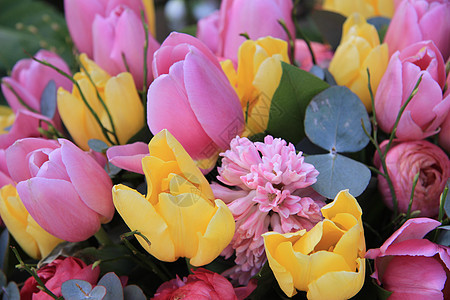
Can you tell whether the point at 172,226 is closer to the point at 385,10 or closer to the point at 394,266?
the point at 394,266

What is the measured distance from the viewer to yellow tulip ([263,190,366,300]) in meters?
0.24

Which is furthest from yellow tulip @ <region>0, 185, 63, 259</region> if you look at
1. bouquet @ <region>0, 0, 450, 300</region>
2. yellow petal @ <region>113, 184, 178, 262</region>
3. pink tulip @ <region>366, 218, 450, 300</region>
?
pink tulip @ <region>366, 218, 450, 300</region>

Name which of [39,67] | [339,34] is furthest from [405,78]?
[39,67]

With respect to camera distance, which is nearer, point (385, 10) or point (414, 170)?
point (414, 170)

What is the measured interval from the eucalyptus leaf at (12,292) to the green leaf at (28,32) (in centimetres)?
32

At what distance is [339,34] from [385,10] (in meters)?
0.05

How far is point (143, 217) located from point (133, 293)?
0.08 metres

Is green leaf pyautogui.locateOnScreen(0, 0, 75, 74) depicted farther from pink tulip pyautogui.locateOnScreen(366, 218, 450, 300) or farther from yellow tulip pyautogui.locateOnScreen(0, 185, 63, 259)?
pink tulip pyautogui.locateOnScreen(366, 218, 450, 300)

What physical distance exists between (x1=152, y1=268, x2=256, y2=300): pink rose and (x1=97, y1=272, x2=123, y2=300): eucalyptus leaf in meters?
0.02

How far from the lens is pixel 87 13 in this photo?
41 cm

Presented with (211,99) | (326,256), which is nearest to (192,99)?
(211,99)

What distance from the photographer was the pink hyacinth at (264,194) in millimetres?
258

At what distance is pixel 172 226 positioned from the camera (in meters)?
0.26

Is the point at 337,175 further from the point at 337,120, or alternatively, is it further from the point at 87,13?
the point at 87,13
